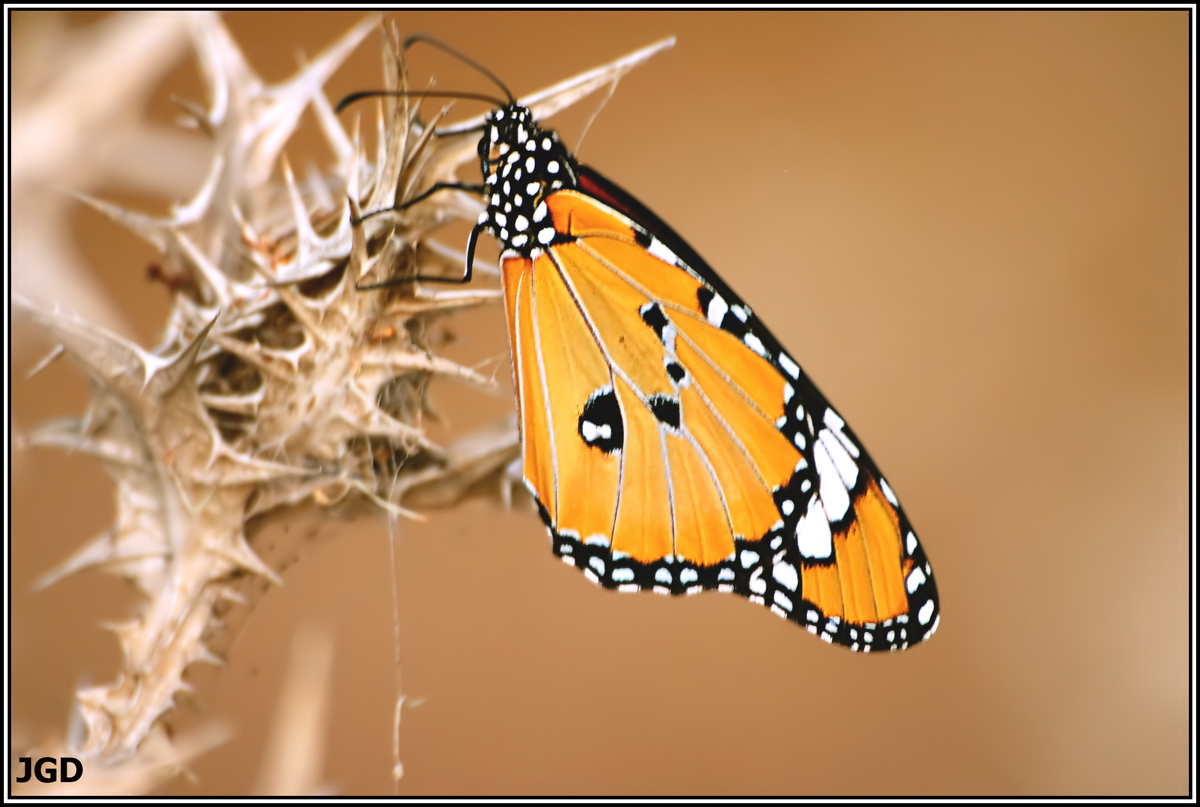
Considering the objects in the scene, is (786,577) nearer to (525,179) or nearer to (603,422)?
(603,422)

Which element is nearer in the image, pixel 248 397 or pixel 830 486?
pixel 248 397

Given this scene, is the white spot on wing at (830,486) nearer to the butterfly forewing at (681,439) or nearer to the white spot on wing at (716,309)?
the butterfly forewing at (681,439)

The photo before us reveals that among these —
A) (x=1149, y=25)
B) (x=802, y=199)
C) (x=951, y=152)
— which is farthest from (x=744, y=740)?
(x=1149, y=25)

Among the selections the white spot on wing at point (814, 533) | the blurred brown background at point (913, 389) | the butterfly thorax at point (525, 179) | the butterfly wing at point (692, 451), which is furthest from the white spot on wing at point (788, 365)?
the blurred brown background at point (913, 389)

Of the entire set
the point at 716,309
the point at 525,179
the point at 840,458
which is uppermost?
the point at 525,179

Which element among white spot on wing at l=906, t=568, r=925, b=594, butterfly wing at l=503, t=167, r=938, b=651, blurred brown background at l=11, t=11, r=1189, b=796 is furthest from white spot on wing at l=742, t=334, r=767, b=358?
blurred brown background at l=11, t=11, r=1189, b=796

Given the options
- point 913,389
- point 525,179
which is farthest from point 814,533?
point 913,389

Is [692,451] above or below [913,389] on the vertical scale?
below

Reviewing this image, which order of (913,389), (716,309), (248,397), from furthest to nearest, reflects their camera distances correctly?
(913,389) < (716,309) < (248,397)

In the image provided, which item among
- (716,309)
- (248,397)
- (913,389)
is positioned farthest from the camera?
(913,389)
